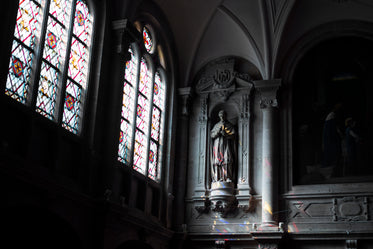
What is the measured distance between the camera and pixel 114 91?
14.2 metres

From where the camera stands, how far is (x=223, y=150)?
1744 centimetres

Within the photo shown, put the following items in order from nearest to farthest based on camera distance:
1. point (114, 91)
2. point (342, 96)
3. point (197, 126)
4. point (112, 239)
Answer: point (112, 239), point (114, 91), point (342, 96), point (197, 126)

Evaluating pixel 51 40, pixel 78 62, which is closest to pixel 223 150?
pixel 78 62

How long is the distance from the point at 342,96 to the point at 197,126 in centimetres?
478

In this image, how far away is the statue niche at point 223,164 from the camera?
16719 millimetres

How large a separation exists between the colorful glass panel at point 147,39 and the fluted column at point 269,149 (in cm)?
357

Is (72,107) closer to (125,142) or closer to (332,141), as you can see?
(125,142)

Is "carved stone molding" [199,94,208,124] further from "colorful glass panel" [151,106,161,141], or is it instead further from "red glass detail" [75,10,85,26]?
"red glass detail" [75,10,85,26]

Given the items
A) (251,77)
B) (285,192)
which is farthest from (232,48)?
(285,192)

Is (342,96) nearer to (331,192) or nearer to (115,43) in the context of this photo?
(331,192)

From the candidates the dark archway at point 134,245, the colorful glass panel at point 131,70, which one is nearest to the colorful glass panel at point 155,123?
the colorful glass panel at point 131,70

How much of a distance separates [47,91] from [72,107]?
102 cm

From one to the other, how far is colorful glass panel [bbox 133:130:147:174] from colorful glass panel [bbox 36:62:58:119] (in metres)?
3.96

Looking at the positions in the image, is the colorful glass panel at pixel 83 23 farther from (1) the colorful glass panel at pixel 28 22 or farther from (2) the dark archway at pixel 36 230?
(2) the dark archway at pixel 36 230
